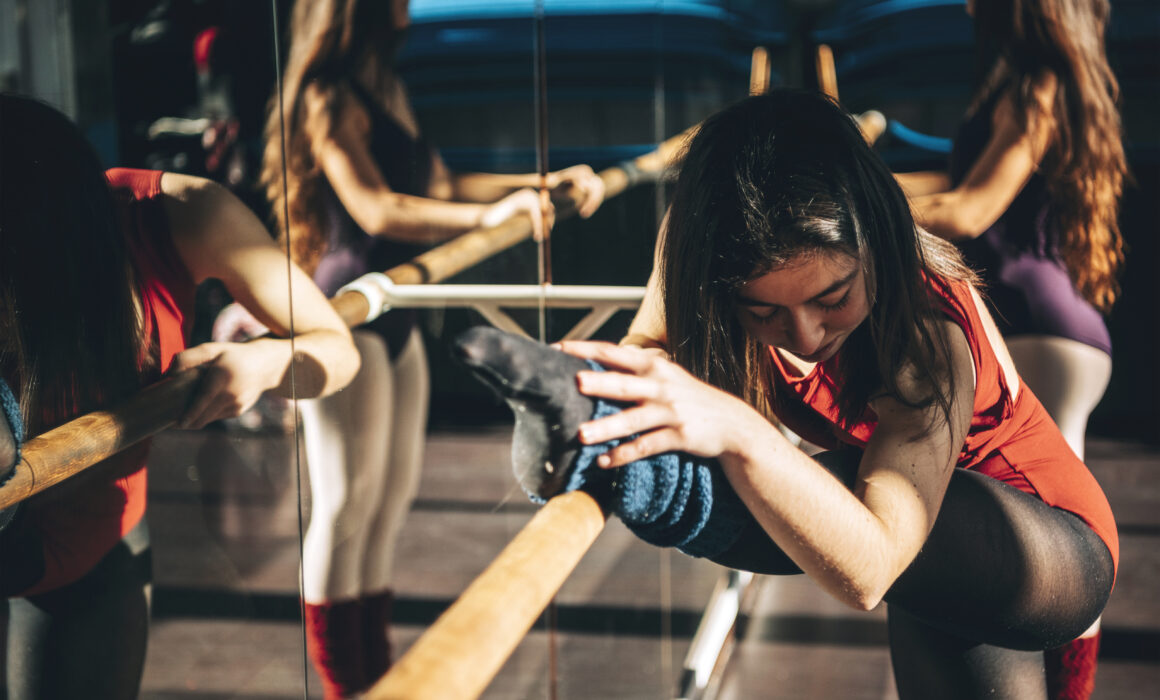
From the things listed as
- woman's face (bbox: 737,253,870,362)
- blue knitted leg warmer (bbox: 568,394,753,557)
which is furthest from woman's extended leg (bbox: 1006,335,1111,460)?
blue knitted leg warmer (bbox: 568,394,753,557)

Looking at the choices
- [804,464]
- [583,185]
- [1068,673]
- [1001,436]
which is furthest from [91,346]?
[1068,673]

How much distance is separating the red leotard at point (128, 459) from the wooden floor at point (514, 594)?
3 centimetres

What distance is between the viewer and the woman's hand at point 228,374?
61 centimetres

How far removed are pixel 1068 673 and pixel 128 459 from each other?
1.02 metres

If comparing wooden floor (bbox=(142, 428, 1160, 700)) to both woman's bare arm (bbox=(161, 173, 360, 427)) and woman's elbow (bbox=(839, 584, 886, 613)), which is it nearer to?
A: woman's bare arm (bbox=(161, 173, 360, 427))

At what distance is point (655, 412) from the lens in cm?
59

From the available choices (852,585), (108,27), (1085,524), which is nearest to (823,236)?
(852,585)

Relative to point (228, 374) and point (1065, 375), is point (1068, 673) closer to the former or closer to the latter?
point (1065, 375)

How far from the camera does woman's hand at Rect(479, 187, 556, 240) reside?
1079 mm

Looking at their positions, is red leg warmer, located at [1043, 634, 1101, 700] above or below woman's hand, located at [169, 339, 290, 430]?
below

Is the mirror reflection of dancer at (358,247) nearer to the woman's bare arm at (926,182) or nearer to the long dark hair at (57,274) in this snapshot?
the long dark hair at (57,274)

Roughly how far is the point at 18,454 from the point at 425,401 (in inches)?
20.0

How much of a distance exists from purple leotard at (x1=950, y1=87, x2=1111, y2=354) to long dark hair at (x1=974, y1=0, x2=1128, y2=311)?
0.02m

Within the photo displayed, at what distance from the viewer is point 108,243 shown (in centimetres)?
55
